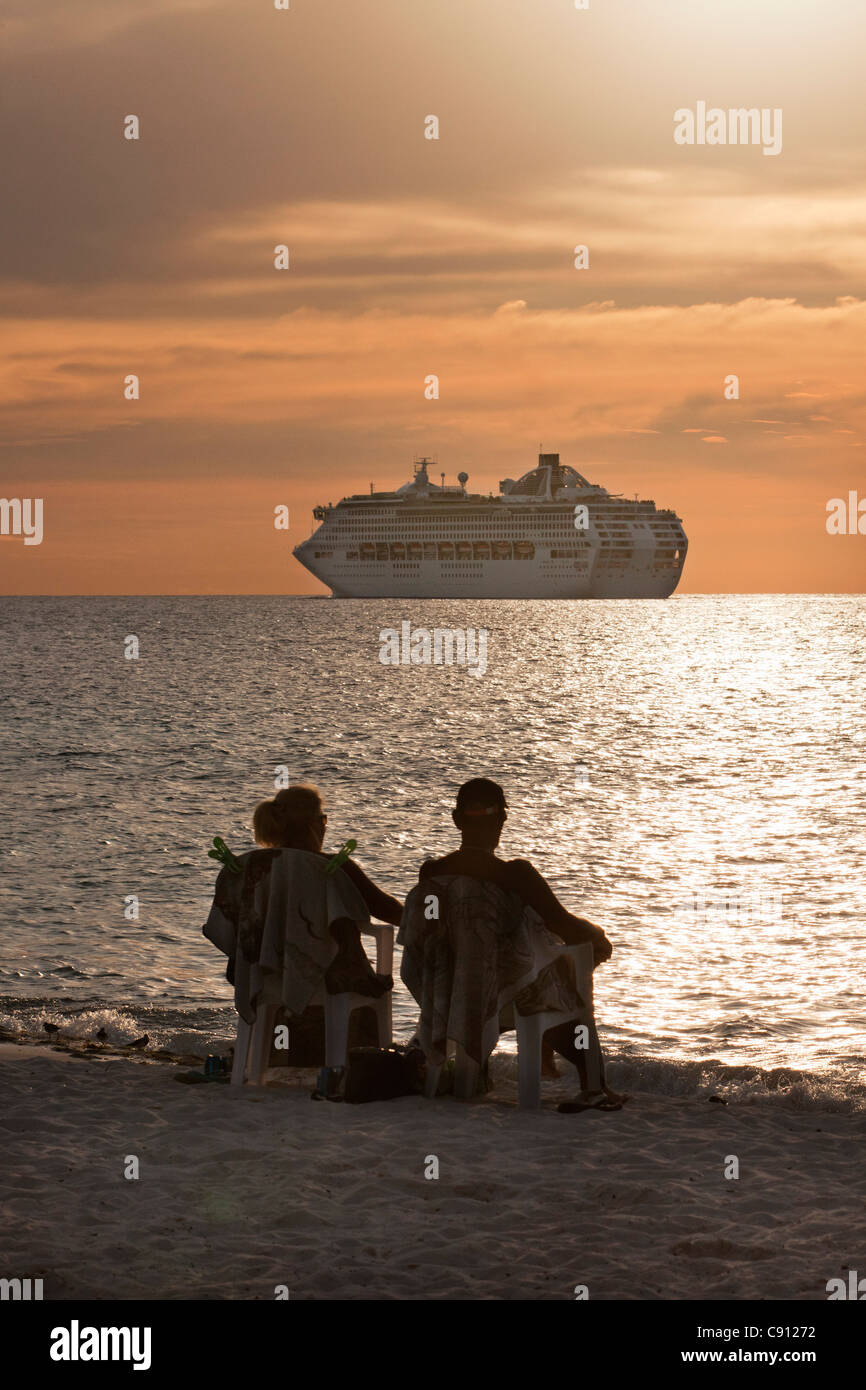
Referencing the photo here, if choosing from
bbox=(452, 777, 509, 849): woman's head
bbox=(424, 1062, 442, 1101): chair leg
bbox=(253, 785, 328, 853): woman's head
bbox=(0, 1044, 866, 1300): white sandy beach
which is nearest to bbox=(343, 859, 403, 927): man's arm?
bbox=(253, 785, 328, 853): woman's head

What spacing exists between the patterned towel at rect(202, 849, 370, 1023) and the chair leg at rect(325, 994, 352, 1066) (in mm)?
104

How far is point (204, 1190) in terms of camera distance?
4.79 metres

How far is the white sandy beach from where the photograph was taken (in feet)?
13.4

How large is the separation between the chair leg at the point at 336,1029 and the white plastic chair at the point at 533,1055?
1.16ft

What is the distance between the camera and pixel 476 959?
5559mm

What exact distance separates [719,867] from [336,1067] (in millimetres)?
9195

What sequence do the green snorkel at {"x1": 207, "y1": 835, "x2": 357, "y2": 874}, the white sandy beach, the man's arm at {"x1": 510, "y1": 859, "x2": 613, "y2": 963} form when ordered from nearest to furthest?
the white sandy beach, the man's arm at {"x1": 510, "y1": 859, "x2": 613, "y2": 963}, the green snorkel at {"x1": 207, "y1": 835, "x2": 357, "y2": 874}

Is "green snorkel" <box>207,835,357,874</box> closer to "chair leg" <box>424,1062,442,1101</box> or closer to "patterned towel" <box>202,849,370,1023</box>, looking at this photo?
"patterned towel" <box>202,849,370,1023</box>

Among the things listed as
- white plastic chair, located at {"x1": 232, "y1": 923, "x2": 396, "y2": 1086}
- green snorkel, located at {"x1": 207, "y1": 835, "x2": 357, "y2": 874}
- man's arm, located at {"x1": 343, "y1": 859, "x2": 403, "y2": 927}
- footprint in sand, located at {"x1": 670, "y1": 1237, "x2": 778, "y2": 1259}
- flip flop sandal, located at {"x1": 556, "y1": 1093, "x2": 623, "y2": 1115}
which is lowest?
footprint in sand, located at {"x1": 670, "y1": 1237, "x2": 778, "y2": 1259}

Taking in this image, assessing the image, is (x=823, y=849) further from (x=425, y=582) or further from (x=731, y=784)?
(x=425, y=582)

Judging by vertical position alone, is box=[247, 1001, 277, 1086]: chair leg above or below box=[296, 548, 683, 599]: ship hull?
below

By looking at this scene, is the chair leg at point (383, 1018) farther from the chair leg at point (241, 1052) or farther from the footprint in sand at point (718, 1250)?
the footprint in sand at point (718, 1250)

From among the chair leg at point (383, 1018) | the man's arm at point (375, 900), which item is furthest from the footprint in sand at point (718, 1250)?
the chair leg at point (383, 1018)

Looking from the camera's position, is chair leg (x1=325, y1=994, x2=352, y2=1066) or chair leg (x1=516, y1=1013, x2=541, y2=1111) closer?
chair leg (x1=516, y1=1013, x2=541, y2=1111)
